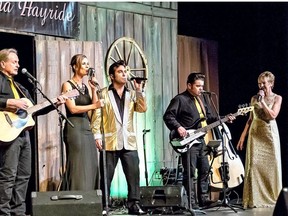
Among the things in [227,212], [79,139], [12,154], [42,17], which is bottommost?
[227,212]

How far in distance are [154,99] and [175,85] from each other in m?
0.46

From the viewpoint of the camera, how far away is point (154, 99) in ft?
27.7

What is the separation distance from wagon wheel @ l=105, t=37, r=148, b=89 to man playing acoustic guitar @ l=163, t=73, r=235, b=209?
1103mm

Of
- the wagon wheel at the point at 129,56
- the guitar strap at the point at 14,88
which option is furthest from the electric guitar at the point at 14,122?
the wagon wheel at the point at 129,56

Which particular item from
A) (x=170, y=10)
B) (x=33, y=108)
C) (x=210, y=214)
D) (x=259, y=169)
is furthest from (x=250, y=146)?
(x=33, y=108)

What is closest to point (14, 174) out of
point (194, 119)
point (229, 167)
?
point (194, 119)

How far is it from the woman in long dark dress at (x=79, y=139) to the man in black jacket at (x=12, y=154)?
397 millimetres

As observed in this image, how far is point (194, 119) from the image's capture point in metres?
6.88

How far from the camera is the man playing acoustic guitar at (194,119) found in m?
6.77

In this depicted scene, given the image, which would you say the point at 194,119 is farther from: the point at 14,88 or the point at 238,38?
the point at 238,38

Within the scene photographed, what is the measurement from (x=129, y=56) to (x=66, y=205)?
3329mm

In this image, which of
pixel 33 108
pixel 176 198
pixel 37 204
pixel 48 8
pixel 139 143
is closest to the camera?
pixel 37 204

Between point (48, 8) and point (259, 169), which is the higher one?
point (48, 8)

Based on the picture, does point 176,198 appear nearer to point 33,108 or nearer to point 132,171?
point 132,171
